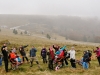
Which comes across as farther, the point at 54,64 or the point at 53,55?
the point at 54,64

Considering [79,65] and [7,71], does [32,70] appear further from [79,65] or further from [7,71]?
[79,65]

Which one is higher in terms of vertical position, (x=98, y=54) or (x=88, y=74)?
(x=98, y=54)

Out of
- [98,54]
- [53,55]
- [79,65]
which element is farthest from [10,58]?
[98,54]

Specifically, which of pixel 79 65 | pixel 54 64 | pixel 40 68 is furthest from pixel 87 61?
pixel 40 68

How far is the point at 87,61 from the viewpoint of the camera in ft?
75.8

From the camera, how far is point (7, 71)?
2136 cm

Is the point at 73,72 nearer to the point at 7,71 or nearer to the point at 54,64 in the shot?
the point at 54,64

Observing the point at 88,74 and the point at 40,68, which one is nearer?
the point at 88,74

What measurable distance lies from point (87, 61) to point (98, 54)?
2102 millimetres

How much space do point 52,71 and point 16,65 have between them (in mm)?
→ 4177

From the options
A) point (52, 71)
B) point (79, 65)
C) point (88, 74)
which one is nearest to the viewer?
point (88, 74)

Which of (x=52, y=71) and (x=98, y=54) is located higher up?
(x=98, y=54)

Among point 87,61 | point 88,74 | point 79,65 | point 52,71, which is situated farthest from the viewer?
point 79,65

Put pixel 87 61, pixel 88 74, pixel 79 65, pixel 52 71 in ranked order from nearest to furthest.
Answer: pixel 88 74
pixel 52 71
pixel 87 61
pixel 79 65
